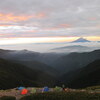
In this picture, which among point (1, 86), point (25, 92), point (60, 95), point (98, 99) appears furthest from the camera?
point (1, 86)

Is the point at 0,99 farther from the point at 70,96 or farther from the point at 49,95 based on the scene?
the point at 70,96

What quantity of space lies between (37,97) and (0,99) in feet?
15.9

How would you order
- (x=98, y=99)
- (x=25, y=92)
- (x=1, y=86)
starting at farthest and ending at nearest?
(x=1, y=86), (x=25, y=92), (x=98, y=99)

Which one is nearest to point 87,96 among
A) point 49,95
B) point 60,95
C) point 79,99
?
point 79,99

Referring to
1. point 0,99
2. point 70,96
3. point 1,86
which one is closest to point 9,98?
point 0,99

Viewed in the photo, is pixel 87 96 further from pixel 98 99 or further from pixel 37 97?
pixel 37 97

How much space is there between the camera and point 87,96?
2281 centimetres

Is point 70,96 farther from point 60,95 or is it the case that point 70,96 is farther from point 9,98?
point 9,98

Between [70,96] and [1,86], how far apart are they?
18823 centimetres

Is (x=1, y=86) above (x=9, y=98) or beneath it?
beneath

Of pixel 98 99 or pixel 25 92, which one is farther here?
pixel 25 92

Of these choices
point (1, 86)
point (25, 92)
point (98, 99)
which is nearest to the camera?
point (98, 99)

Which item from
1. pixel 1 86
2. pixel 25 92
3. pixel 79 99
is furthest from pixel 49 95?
pixel 1 86

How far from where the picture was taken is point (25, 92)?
91.2ft
